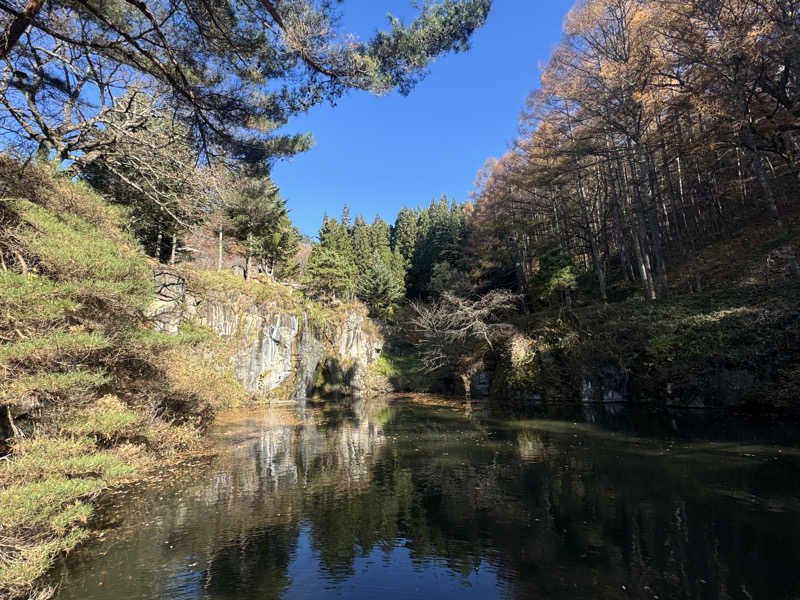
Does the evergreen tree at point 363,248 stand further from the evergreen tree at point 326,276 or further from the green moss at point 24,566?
the green moss at point 24,566

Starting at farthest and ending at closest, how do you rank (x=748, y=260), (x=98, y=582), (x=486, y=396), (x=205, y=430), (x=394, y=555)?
(x=486, y=396) → (x=748, y=260) → (x=205, y=430) → (x=394, y=555) → (x=98, y=582)

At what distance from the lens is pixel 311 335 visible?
25891mm

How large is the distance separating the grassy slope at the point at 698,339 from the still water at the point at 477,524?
7.90ft

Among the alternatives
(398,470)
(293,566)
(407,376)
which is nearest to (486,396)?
(407,376)

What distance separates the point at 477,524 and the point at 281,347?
68.2ft

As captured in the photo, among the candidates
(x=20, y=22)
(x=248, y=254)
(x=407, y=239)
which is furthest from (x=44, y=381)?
(x=407, y=239)

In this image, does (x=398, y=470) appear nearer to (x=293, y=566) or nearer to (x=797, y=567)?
(x=293, y=566)

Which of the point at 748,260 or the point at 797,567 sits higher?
the point at 748,260

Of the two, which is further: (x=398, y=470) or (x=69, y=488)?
(x=398, y=470)

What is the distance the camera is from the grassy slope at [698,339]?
11039 mm

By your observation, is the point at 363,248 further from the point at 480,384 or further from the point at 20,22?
the point at 20,22

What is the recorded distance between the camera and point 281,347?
2423 centimetres

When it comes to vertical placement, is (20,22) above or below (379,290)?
below

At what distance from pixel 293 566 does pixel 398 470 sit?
3999 mm
